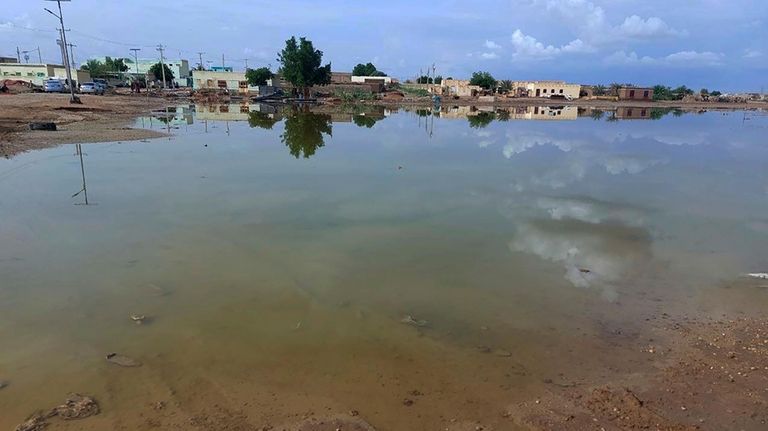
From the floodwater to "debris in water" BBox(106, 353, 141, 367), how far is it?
83 millimetres

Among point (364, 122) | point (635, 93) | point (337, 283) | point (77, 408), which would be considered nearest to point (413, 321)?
point (337, 283)

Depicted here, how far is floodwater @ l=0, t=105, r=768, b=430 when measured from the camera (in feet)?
15.8

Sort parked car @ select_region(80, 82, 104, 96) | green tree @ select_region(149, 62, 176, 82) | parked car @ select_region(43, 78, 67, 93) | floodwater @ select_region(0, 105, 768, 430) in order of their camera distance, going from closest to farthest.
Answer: floodwater @ select_region(0, 105, 768, 430)
parked car @ select_region(43, 78, 67, 93)
parked car @ select_region(80, 82, 104, 96)
green tree @ select_region(149, 62, 176, 82)

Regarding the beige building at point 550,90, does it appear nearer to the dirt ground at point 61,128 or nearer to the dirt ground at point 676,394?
the dirt ground at point 61,128

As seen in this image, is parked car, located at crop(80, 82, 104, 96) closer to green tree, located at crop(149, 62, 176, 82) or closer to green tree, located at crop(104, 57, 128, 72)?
green tree, located at crop(149, 62, 176, 82)

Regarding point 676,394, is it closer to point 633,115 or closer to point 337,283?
point 337,283

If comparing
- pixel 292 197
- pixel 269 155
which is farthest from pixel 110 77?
pixel 292 197

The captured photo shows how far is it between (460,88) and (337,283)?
298 ft

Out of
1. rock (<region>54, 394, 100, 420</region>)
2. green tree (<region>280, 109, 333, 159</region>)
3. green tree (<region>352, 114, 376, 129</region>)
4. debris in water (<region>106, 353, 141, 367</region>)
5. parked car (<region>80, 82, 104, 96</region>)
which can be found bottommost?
rock (<region>54, 394, 100, 420</region>)

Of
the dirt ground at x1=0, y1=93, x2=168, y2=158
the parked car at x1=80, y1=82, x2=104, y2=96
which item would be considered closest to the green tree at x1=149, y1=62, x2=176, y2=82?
the parked car at x1=80, y1=82, x2=104, y2=96

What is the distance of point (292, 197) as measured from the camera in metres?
12.3

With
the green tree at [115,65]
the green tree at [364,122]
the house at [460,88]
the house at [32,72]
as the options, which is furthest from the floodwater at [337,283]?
the green tree at [115,65]

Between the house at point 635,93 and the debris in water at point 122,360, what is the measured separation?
108 m

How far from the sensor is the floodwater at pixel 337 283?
4.82 m
